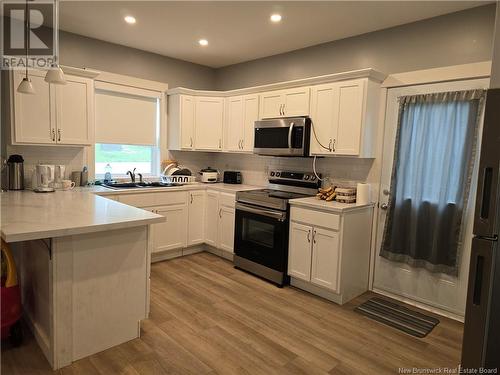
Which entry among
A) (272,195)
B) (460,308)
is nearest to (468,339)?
(460,308)

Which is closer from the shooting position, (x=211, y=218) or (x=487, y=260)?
(x=487, y=260)

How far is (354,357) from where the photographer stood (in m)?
2.39

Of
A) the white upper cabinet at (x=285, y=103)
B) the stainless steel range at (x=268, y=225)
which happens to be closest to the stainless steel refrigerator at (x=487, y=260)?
the stainless steel range at (x=268, y=225)

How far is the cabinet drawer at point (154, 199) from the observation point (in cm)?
383

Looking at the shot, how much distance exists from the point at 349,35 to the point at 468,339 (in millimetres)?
3067

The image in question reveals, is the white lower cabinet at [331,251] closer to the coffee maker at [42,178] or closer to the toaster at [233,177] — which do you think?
the toaster at [233,177]

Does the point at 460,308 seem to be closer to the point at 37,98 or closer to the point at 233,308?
the point at 233,308

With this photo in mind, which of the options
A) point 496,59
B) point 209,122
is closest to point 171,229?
point 209,122

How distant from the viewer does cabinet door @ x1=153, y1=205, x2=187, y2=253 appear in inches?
162

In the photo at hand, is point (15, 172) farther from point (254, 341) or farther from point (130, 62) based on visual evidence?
point (254, 341)

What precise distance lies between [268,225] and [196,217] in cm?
121

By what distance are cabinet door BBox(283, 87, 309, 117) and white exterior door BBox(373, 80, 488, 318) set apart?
84 cm

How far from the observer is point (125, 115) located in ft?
14.6

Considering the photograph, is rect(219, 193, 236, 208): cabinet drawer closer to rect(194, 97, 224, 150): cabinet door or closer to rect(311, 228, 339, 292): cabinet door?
rect(194, 97, 224, 150): cabinet door
